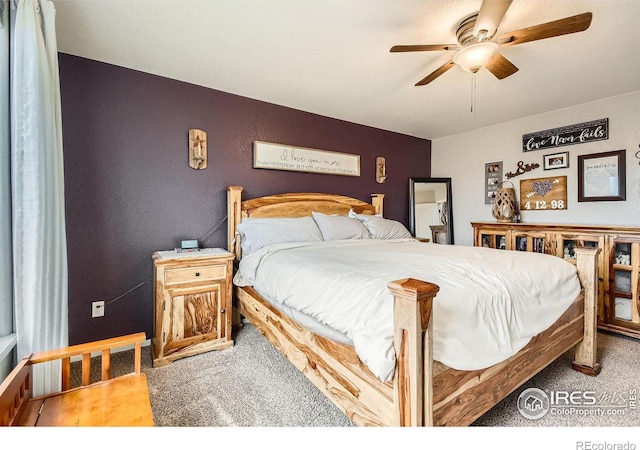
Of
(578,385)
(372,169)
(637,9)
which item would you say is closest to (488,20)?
(637,9)

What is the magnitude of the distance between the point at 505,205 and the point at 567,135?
95 cm

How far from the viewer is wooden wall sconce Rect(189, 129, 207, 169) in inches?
103

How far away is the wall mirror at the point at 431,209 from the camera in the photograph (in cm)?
425

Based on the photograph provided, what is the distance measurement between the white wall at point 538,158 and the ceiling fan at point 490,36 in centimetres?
192

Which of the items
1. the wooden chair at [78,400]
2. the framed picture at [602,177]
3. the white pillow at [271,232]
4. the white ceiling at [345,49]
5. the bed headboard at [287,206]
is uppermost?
the white ceiling at [345,49]

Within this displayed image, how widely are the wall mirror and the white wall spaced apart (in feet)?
0.44

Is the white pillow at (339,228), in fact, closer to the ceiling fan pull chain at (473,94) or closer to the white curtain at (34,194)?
the ceiling fan pull chain at (473,94)

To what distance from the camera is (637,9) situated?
64.1 inches

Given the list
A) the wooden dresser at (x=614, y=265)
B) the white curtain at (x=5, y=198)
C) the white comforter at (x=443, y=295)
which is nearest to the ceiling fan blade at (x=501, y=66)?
the white comforter at (x=443, y=295)

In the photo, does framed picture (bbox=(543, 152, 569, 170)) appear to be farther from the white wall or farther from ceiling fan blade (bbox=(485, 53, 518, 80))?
ceiling fan blade (bbox=(485, 53, 518, 80))

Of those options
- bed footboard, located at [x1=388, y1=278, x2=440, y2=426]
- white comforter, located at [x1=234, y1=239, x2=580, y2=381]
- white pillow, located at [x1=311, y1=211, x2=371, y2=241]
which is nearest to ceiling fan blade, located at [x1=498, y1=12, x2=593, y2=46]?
white comforter, located at [x1=234, y1=239, x2=580, y2=381]

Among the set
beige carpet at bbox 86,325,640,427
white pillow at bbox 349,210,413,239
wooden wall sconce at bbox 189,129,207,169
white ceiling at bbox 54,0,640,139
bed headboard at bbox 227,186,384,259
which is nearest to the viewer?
beige carpet at bbox 86,325,640,427

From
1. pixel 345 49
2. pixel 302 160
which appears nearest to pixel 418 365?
pixel 345 49

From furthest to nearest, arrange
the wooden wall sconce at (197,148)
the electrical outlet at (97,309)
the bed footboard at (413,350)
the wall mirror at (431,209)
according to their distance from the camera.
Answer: the wall mirror at (431,209) → the wooden wall sconce at (197,148) → the electrical outlet at (97,309) → the bed footboard at (413,350)
